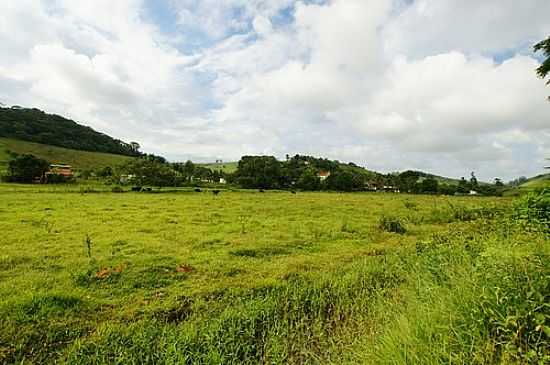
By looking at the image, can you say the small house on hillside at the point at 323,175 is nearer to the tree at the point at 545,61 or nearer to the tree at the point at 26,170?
the tree at the point at 26,170

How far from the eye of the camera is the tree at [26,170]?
5788cm

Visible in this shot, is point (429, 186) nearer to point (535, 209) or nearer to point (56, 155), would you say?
point (535, 209)

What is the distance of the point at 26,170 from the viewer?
58.5m

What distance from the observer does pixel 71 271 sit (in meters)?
7.31

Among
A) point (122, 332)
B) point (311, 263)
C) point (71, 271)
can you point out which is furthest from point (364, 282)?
point (71, 271)

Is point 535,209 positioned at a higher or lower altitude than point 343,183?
lower

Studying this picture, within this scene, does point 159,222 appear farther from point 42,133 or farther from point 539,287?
point 42,133

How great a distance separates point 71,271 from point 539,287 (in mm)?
9441

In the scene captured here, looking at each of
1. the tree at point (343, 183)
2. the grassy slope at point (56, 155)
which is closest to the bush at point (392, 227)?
the tree at point (343, 183)

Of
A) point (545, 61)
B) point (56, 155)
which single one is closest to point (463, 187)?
point (545, 61)

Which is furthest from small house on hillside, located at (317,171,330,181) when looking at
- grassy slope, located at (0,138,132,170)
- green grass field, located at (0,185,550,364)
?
green grass field, located at (0,185,550,364)

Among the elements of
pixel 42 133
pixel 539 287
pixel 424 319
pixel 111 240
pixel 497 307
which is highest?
pixel 42 133

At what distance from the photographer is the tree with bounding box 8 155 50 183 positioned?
57875mm

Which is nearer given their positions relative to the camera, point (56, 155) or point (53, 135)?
point (56, 155)
